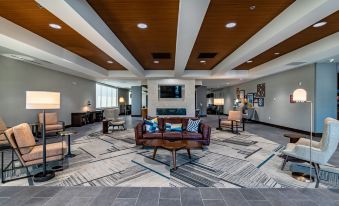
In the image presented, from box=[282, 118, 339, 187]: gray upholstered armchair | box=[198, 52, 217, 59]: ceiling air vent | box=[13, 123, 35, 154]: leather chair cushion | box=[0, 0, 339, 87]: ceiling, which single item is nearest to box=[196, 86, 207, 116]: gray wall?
box=[198, 52, 217, 59]: ceiling air vent

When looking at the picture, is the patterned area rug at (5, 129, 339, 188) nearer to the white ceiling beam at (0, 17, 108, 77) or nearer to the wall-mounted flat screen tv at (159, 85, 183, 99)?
the white ceiling beam at (0, 17, 108, 77)

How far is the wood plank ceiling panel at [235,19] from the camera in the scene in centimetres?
281

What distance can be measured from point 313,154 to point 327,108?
15.8ft

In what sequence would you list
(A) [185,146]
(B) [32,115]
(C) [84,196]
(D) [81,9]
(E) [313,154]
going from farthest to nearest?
(B) [32,115] → (A) [185,146] → (E) [313,154] → (D) [81,9] → (C) [84,196]

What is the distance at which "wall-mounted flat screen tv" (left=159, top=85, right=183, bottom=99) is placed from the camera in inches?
378

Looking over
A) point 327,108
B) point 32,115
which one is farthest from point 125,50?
point 327,108

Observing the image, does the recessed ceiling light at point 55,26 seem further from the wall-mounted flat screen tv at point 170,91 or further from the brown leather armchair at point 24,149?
the wall-mounted flat screen tv at point 170,91

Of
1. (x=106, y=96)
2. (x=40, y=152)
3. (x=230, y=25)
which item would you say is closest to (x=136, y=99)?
(x=106, y=96)

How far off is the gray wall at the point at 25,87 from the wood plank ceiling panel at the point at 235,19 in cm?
640

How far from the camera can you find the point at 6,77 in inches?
217

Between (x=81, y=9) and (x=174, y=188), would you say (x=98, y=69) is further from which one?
(x=174, y=188)

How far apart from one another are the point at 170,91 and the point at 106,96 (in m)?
7.08

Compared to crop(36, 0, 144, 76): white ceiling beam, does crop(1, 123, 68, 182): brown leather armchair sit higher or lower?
lower

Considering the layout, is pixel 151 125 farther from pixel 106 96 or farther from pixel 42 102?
pixel 106 96
